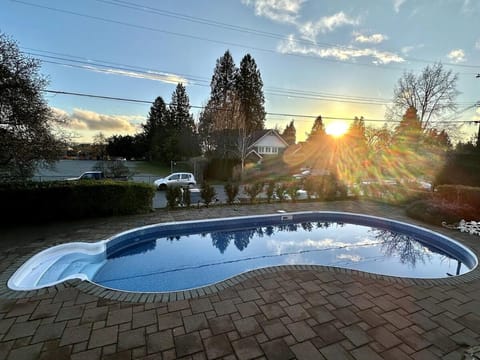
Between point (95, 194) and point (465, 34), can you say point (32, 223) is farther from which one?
point (465, 34)

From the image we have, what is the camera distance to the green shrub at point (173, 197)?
8508 mm

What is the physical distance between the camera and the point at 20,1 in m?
7.84

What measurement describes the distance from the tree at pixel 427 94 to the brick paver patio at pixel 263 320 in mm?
21769

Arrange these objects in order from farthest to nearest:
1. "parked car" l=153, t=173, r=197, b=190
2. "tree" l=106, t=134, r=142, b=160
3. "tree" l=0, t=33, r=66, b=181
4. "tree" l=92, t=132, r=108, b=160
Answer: "tree" l=106, t=134, r=142, b=160, "tree" l=92, t=132, r=108, b=160, "parked car" l=153, t=173, r=197, b=190, "tree" l=0, t=33, r=66, b=181

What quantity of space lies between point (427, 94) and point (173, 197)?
23412mm

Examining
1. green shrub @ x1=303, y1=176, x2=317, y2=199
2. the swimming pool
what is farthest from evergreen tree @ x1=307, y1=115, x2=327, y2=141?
the swimming pool

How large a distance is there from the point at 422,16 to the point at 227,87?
790 inches

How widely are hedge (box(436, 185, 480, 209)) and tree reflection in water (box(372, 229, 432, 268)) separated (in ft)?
10.1

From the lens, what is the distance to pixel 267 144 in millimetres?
28625

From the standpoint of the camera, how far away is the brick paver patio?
2.29 meters

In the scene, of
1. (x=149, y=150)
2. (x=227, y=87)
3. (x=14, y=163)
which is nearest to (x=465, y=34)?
(x=14, y=163)

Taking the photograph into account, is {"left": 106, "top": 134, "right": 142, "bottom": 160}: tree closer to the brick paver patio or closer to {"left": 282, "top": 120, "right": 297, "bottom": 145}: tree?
{"left": 282, "top": 120, "right": 297, "bottom": 145}: tree

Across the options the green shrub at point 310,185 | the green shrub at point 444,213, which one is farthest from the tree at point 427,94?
the green shrub at point 444,213

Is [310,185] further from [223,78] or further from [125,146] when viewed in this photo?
[125,146]
